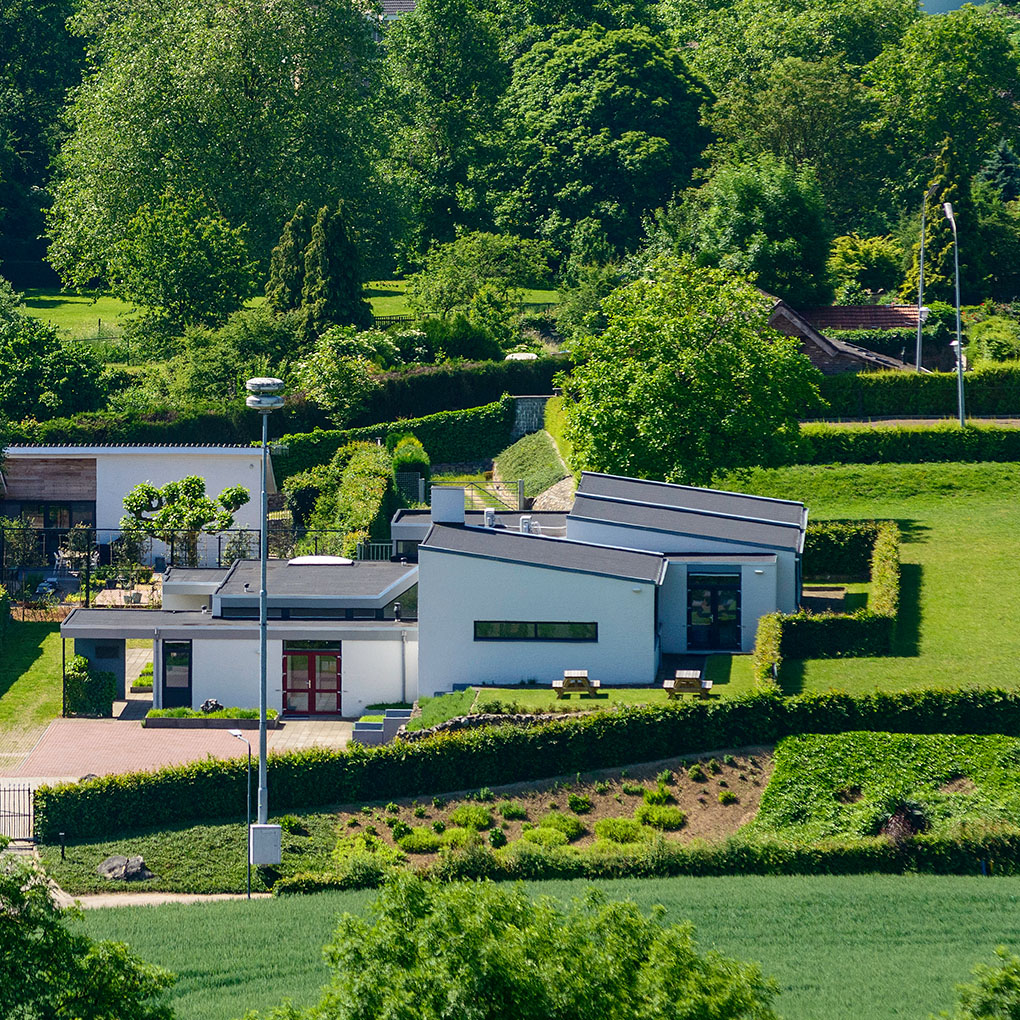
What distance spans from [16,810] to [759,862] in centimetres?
1704

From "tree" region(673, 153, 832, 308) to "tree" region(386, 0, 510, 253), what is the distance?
24666 millimetres

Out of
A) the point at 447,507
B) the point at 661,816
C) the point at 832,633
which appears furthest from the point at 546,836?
the point at 447,507

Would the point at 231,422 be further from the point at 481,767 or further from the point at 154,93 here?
the point at 481,767

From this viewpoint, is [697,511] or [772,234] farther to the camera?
[772,234]

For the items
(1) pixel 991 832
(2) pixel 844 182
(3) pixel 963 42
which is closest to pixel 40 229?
(2) pixel 844 182

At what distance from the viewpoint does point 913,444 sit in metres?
63.9

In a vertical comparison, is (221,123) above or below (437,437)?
above

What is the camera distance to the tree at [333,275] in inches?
3029

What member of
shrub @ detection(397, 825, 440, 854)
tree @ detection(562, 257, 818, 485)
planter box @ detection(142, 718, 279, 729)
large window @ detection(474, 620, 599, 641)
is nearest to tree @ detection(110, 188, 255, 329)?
tree @ detection(562, 257, 818, 485)

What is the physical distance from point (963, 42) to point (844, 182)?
14640 millimetres

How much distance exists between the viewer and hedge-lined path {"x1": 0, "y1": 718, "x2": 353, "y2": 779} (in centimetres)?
4094

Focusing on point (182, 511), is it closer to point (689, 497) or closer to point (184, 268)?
point (689, 497)

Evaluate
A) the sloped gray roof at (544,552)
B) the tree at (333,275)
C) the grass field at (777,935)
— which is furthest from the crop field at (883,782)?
the tree at (333,275)

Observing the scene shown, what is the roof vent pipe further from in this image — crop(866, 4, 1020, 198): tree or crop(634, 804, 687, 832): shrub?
crop(866, 4, 1020, 198): tree
